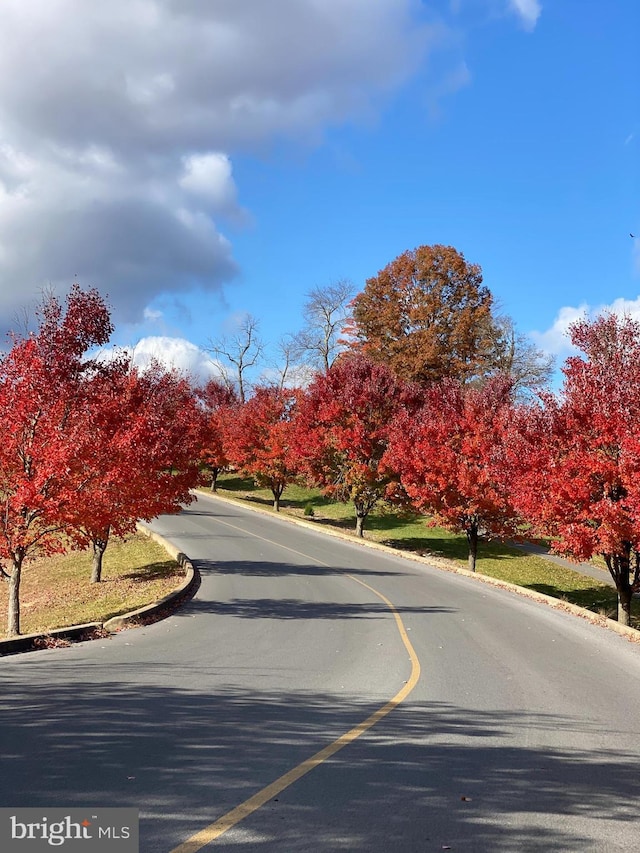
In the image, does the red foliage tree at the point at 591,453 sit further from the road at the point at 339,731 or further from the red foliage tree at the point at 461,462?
the red foliage tree at the point at 461,462

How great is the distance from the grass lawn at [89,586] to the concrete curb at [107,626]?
48 centimetres

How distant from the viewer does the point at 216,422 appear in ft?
175

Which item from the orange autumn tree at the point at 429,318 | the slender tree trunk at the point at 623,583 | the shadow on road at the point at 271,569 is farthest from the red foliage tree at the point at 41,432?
the orange autumn tree at the point at 429,318

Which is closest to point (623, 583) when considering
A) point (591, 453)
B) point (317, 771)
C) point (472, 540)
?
point (591, 453)

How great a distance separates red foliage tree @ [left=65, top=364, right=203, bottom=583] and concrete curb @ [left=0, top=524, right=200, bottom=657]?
181cm

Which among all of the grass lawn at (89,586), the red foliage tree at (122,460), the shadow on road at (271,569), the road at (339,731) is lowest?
the grass lawn at (89,586)

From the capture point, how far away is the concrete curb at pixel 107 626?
423 inches

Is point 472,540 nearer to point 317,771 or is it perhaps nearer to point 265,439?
point 265,439

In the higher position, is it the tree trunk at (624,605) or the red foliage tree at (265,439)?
the red foliage tree at (265,439)

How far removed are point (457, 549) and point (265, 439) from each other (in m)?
16.2

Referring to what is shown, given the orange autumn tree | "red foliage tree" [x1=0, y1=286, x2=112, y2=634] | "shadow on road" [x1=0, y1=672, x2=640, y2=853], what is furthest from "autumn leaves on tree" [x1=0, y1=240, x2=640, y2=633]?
the orange autumn tree

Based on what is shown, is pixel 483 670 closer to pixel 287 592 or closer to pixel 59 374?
pixel 287 592

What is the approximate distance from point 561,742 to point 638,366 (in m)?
12.0

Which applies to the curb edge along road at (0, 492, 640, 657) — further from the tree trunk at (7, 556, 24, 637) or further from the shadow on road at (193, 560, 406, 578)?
the tree trunk at (7, 556, 24, 637)
